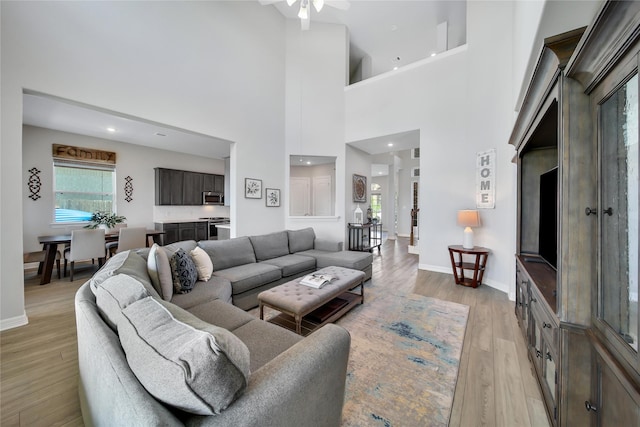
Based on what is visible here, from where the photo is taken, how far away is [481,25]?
155 inches

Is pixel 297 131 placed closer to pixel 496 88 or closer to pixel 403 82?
pixel 403 82

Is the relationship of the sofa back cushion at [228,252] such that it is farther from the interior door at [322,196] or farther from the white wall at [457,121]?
the interior door at [322,196]

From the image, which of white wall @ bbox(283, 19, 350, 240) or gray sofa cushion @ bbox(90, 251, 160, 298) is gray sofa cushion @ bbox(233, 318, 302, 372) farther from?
white wall @ bbox(283, 19, 350, 240)

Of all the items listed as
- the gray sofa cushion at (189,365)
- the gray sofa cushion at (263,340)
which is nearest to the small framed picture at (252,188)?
the gray sofa cushion at (263,340)

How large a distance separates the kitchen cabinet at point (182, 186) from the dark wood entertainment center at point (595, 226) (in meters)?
7.13

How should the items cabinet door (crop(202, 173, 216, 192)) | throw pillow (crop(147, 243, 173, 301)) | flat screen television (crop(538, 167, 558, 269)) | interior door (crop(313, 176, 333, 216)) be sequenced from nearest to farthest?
flat screen television (crop(538, 167, 558, 269)), throw pillow (crop(147, 243, 173, 301)), cabinet door (crop(202, 173, 216, 192)), interior door (crop(313, 176, 333, 216))

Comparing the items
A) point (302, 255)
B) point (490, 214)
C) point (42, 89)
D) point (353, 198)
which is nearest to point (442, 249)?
point (490, 214)

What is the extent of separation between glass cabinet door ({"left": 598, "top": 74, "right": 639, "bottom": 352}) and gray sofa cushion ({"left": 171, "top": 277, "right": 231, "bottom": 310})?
2478mm

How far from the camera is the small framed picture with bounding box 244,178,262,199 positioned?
4.79m

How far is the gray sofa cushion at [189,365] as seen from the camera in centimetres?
64

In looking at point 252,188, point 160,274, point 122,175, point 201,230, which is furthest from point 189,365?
point 201,230

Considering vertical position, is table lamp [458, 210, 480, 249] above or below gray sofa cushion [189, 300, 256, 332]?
above

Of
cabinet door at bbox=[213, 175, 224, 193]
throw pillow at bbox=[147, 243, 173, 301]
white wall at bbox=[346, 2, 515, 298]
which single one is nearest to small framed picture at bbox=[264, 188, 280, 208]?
white wall at bbox=[346, 2, 515, 298]

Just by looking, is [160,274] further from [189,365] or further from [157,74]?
[157,74]
